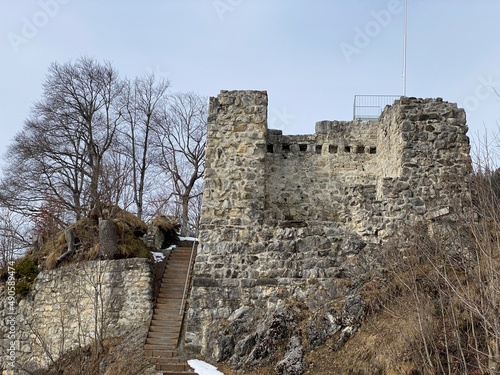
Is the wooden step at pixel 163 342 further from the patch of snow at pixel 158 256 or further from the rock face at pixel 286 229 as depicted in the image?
the patch of snow at pixel 158 256

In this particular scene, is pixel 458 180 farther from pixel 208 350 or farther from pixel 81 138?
pixel 81 138

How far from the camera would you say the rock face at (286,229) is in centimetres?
1164

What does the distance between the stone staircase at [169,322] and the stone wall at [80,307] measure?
1.28ft

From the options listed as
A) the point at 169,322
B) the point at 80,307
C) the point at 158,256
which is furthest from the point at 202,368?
the point at 158,256

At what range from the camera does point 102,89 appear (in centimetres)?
2536

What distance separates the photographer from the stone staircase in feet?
38.1

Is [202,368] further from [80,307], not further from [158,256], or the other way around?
[158,256]

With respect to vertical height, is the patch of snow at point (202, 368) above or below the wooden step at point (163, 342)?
below

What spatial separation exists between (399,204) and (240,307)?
14.4ft

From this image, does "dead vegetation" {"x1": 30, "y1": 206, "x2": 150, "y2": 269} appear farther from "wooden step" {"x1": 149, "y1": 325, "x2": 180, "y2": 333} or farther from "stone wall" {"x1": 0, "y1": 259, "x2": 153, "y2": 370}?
"wooden step" {"x1": 149, "y1": 325, "x2": 180, "y2": 333}

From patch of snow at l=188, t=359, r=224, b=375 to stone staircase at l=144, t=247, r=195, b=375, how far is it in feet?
0.36

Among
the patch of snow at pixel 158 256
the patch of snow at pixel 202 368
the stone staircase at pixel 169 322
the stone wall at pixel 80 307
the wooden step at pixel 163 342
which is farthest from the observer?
the patch of snow at pixel 158 256

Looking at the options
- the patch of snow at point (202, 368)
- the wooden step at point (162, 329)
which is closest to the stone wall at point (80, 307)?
the wooden step at point (162, 329)

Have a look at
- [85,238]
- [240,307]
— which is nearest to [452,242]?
[240,307]
